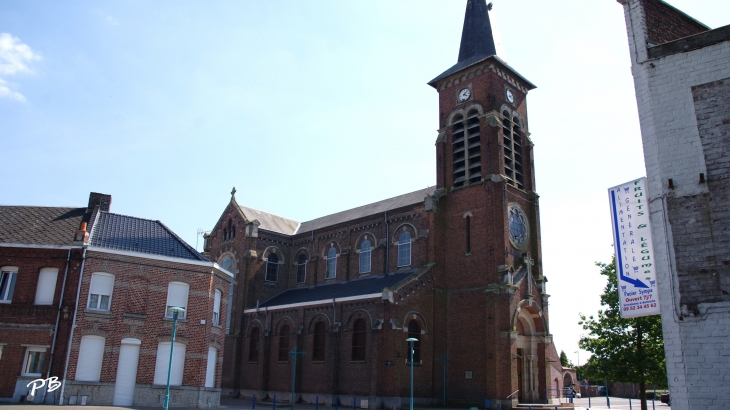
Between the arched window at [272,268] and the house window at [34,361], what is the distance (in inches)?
808

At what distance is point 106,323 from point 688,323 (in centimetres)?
2291

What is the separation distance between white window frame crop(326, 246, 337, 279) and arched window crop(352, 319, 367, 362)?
28.0 feet

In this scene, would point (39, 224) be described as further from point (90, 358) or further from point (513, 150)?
point (513, 150)

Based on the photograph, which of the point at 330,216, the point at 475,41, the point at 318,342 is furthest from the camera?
the point at 330,216

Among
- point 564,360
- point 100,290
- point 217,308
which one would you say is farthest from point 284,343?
point 564,360

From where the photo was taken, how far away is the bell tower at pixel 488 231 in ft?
101

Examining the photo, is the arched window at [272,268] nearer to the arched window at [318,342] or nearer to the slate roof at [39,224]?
the arched window at [318,342]

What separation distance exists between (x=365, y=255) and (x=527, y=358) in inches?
499

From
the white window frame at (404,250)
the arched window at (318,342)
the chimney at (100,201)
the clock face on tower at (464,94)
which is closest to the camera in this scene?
the chimney at (100,201)

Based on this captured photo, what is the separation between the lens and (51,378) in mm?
23641

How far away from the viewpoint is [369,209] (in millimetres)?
42500

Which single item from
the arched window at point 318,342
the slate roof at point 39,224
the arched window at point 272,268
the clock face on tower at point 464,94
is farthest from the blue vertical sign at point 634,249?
the arched window at point 272,268

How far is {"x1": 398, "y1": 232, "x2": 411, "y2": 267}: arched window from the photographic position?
36.2 metres

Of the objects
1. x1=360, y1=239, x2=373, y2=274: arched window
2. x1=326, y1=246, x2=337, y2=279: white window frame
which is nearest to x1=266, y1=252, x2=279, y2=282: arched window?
x1=326, y1=246, x2=337, y2=279: white window frame
